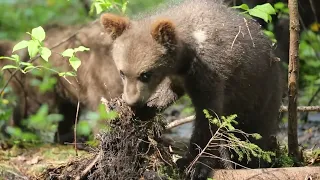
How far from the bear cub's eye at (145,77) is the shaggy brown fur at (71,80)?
2274 mm

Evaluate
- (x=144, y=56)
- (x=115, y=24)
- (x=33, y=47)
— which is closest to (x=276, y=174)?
(x=144, y=56)

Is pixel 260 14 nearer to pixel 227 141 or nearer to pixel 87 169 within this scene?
pixel 227 141

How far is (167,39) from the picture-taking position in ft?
16.8

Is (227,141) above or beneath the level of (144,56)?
beneath

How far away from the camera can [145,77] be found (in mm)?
5125

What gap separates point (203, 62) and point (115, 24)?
2.57ft

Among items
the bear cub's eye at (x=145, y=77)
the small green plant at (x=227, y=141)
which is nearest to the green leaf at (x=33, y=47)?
the bear cub's eye at (x=145, y=77)

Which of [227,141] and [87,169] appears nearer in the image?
[87,169]

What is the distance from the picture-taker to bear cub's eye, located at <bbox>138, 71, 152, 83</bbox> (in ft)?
16.7

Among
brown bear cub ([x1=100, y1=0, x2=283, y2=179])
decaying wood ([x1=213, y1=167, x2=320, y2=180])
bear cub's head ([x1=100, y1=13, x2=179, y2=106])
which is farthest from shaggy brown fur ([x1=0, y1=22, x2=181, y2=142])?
decaying wood ([x1=213, y1=167, x2=320, y2=180])

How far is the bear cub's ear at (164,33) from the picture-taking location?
16.4 feet

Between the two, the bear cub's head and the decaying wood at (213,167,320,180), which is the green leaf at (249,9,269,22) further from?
the decaying wood at (213,167,320,180)

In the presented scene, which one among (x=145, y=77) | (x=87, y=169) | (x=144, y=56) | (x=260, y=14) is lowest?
(x=87, y=169)

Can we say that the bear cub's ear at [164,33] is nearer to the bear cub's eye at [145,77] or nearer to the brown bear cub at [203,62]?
the brown bear cub at [203,62]
